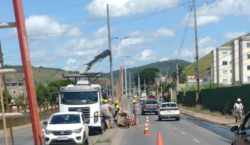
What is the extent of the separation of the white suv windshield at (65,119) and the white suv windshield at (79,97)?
4.90 meters

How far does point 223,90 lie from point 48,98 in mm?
33095

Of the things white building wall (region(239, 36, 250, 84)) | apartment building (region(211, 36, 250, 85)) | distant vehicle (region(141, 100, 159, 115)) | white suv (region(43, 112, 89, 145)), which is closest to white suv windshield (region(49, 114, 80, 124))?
white suv (region(43, 112, 89, 145))

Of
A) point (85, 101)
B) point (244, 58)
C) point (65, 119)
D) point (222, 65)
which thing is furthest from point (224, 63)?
point (65, 119)

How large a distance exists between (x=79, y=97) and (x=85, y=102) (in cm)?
45

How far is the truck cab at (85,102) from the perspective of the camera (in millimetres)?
22359

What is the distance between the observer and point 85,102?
22.5 meters

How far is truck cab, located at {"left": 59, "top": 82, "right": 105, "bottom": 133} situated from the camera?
22.4m

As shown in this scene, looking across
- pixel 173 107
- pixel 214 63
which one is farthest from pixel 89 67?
pixel 214 63

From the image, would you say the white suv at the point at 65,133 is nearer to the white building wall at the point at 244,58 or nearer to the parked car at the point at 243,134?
the parked car at the point at 243,134

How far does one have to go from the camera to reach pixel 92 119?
73.6ft

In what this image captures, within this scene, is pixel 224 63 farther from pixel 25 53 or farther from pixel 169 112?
pixel 25 53

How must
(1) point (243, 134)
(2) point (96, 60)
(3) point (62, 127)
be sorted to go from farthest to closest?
1. (2) point (96, 60)
2. (3) point (62, 127)
3. (1) point (243, 134)

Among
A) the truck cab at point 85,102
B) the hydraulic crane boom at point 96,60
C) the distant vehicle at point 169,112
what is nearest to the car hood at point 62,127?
the truck cab at point 85,102

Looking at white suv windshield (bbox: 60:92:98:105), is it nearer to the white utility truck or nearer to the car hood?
the white utility truck
